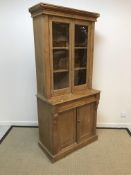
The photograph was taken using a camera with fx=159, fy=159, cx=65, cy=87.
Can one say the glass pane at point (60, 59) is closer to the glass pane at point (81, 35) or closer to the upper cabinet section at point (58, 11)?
the glass pane at point (81, 35)

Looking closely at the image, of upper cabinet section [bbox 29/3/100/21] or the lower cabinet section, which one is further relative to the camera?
the lower cabinet section

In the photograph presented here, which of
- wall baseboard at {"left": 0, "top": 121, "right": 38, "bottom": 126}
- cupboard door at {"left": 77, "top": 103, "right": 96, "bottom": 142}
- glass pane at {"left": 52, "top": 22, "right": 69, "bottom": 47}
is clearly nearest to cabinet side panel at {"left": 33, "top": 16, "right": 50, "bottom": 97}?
glass pane at {"left": 52, "top": 22, "right": 69, "bottom": 47}

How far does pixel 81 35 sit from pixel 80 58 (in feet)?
1.05

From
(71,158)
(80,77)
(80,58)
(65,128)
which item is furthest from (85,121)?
(80,58)

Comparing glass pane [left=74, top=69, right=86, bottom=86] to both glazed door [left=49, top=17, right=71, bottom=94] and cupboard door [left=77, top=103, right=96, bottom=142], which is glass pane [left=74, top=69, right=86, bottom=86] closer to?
glazed door [left=49, top=17, right=71, bottom=94]

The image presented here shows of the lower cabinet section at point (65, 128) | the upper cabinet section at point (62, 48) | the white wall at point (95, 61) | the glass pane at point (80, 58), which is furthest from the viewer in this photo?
→ the white wall at point (95, 61)

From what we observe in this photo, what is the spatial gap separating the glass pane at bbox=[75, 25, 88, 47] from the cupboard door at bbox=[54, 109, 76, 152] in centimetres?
95

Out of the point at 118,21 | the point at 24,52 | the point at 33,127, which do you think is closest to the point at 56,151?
the point at 33,127

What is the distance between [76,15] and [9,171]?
2120mm

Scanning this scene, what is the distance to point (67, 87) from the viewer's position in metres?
2.22

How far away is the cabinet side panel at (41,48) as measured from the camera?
1837mm

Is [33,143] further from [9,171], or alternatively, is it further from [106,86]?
[106,86]

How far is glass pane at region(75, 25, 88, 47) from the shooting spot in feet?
7.13

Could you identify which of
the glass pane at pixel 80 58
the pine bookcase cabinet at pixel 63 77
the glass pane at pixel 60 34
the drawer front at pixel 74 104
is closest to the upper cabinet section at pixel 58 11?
the pine bookcase cabinet at pixel 63 77
